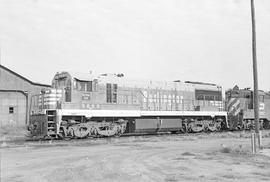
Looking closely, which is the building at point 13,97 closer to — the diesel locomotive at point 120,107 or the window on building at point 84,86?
the diesel locomotive at point 120,107

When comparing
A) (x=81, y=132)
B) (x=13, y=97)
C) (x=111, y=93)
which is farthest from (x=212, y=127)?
(x=13, y=97)

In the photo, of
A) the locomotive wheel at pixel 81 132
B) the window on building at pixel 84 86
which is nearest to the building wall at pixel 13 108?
the window on building at pixel 84 86

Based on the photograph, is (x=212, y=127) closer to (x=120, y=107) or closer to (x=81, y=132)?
(x=120, y=107)

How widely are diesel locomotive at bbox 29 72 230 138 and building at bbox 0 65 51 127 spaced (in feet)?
50.8

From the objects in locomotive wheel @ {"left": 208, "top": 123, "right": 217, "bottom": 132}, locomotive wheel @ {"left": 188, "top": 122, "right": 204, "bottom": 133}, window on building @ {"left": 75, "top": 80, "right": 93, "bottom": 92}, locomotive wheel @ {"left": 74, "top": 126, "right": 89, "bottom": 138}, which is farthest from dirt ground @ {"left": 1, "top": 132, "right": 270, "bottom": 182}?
locomotive wheel @ {"left": 208, "top": 123, "right": 217, "bottom": 132}

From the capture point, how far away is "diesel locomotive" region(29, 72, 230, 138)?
18156mm

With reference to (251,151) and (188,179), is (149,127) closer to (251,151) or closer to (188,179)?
(251,151)

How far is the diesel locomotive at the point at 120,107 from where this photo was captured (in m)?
18.2

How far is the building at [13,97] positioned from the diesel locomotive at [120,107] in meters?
15.5

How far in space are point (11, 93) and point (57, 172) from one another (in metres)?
28.6

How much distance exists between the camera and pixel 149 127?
71.5ft

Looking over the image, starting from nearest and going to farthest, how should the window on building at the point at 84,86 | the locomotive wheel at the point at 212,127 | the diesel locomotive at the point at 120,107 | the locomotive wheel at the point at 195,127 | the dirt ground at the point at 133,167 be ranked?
the dirt ground at the point at 133,167 → the diesel locomotive at the point at 120,107 → the window on building at the point at 84,86 → the locomotive wheel at the point at 195,127 → the locomotive wheel at the point at 212,127

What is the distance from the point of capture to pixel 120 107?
66.8 ft

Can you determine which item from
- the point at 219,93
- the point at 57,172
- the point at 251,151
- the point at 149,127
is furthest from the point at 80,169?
the point at 219,93
